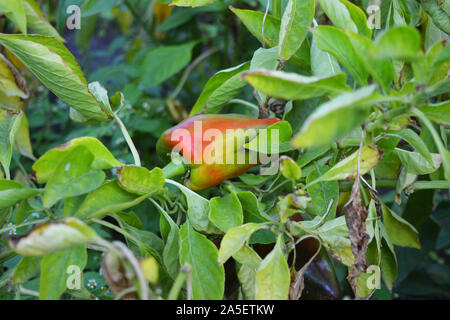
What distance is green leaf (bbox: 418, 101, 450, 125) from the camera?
0.38 meters

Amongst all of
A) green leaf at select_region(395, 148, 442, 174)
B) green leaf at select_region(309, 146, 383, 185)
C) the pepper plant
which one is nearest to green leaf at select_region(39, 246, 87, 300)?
the pepper plant

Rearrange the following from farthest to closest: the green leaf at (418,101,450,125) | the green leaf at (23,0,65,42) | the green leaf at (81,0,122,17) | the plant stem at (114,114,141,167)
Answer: the green leaf at (81,0,122,17) < the green leaf at (23,0,65,42) < the plant stem at (114,114,141,167) < the green leaf at (418,101,450,125)

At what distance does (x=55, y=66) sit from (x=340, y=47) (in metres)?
0.27

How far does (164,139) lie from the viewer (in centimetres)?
54

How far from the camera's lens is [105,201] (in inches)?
17.4

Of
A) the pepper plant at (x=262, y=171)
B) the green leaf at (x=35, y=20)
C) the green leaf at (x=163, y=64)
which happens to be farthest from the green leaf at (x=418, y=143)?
the green leaf at (x=163, y=64)

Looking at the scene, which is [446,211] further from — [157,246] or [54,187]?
[54,187]

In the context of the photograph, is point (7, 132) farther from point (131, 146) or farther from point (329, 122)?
point (329, 122)

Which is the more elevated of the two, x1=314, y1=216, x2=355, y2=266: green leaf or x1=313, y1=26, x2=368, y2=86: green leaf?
x1=313, y1=26, x2=368, y2=86: green leaf

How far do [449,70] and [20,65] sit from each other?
25.7 inches

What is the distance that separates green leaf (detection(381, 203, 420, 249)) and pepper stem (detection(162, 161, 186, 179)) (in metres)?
0.24

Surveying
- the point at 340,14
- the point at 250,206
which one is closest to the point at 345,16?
the point at 340,14

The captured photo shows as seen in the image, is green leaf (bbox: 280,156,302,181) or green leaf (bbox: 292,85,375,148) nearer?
green leaf (bbox: 292,85,375,148)

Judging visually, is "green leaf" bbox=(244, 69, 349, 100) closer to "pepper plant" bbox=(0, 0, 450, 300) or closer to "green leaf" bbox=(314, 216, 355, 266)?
"pepper plant" bbox=(0, 0, 450, 300)
